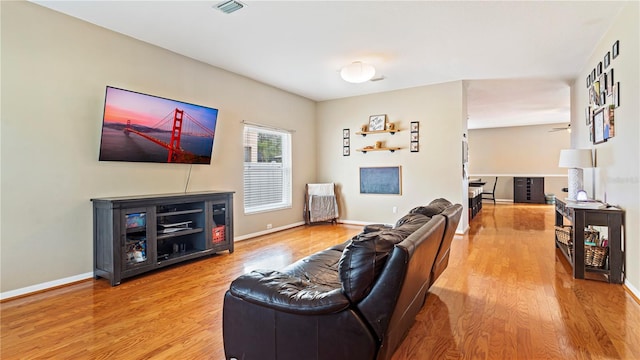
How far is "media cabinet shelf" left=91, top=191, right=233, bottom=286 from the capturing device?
3.20m

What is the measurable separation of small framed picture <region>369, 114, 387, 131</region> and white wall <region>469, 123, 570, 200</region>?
690 centimetres

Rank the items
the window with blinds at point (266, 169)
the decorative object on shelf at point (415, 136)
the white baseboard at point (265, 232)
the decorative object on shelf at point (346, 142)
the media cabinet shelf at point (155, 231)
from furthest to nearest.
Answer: the decorative object on shelf at point (346, 142), the decorative object on shelf at point (415, 136), the window with blinds at point (266, 169), the white baseboard at point (265, 232), the media cabinet shelf at point (155, 231)

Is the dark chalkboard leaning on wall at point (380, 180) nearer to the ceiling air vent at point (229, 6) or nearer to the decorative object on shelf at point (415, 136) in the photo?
the decorative object on shelf at point (415, 136)

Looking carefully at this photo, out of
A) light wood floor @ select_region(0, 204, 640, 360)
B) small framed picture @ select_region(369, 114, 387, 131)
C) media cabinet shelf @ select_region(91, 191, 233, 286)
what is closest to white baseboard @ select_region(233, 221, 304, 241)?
media cabinet shelf @ select_region(91, 191, 233, 286)

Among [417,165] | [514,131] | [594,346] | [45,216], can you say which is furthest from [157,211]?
[514,131]

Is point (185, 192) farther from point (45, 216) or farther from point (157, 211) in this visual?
point (45, 216)

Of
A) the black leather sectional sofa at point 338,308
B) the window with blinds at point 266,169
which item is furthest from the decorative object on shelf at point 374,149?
the black leather sectional sofa at point 338,308

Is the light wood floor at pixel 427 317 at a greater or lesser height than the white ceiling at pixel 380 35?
lesser

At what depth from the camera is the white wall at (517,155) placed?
33.8 feet

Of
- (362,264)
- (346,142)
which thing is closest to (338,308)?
(362,264)

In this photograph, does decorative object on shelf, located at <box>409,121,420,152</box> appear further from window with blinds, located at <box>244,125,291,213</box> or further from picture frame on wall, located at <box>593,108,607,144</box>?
picture frame on wall, located at <box>593,108,607,144</box>

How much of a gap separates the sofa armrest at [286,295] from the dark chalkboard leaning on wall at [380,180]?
465cm

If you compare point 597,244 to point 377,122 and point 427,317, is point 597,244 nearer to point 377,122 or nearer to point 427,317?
point 427,317

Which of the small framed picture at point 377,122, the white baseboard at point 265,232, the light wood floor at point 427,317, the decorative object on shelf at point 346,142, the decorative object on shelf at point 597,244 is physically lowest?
the light wood floor at point 427,317
